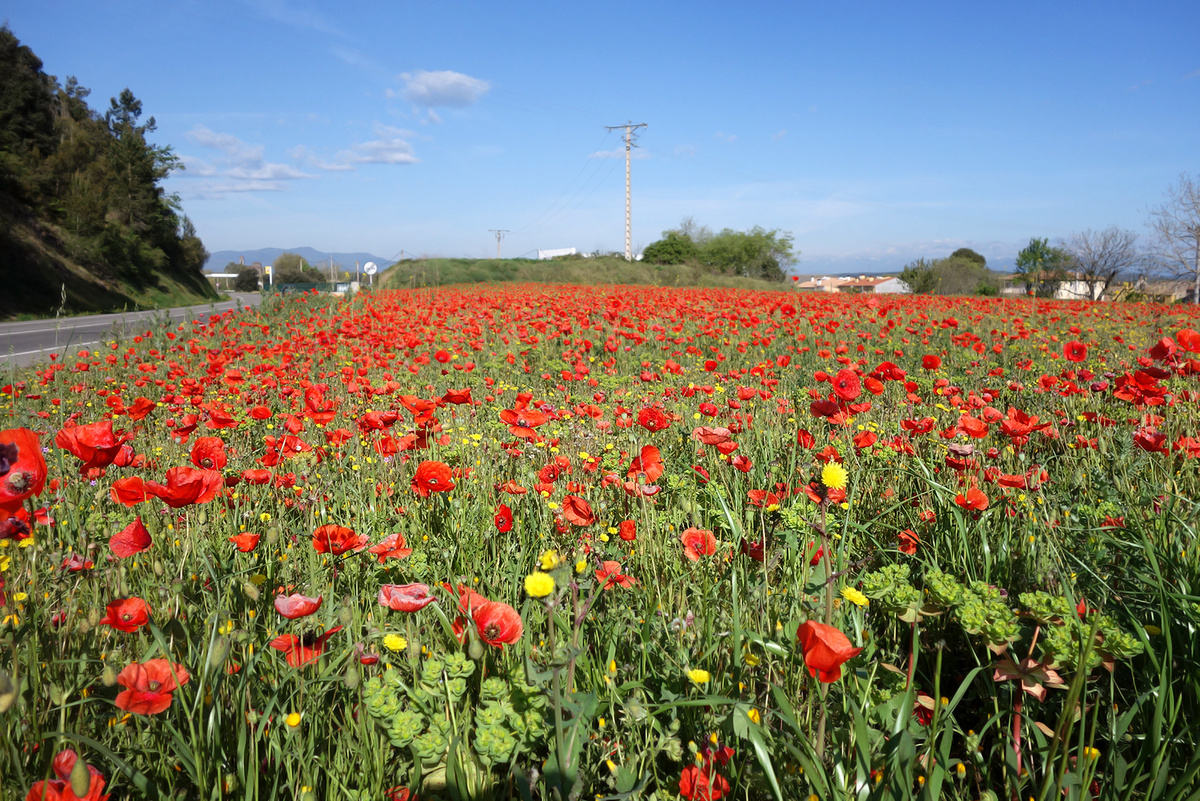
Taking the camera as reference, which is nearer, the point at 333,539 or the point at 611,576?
the point at 333,539

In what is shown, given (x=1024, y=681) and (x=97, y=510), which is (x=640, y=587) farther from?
(x=97, y=510)

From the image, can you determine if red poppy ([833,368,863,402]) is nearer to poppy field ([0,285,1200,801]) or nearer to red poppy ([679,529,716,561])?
poppy field ([0,285,1200,801])

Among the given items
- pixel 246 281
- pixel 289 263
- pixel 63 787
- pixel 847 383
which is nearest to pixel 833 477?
pixel 847 383

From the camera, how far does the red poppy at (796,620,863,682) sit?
0.96m

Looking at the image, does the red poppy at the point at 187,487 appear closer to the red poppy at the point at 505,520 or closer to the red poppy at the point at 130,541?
the red poppy at the point at 130,541

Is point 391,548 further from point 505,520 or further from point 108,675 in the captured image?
point 108,675

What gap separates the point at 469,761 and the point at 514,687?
16 cm

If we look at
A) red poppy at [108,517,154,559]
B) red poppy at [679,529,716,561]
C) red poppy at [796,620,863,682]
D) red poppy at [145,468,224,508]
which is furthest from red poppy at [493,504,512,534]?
red poppy at [796,620,863,682]

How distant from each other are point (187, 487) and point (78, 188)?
36608 mm

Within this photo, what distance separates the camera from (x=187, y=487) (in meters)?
1.41

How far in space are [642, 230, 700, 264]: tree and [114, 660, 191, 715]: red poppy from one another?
5139 cm

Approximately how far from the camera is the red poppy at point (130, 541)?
1.37 meters

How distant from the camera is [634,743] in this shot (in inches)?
51.8

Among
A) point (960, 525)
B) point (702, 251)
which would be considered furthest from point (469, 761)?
point (702, 251)
